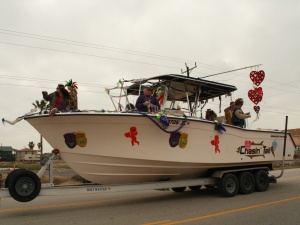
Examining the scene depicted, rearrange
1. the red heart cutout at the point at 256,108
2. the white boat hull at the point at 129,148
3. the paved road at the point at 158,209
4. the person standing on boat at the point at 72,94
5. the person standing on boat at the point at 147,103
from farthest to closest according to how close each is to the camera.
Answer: the red heart cutout at the point at 256,108, the person standing on boat at the point at 147,103, the person standing on boat at the point at 72,94, the white boat hull at the point at 129,148, the paved road at the point at 158,209

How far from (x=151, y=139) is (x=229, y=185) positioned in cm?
325

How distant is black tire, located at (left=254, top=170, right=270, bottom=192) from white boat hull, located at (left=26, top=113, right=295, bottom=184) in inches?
71.4

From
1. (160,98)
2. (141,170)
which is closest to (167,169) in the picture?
(141,170)

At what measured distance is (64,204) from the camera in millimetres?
8383

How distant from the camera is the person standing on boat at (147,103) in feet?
26.9

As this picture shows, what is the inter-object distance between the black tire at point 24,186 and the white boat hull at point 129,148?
3.29 ft

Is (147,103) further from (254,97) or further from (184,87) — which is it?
(254,97)

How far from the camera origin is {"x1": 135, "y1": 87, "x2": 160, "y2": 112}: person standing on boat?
8188 millimetres

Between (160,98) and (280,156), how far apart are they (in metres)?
5.06

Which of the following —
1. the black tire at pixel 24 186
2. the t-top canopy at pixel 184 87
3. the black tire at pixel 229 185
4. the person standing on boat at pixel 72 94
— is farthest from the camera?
the black tire at pixel 229 185

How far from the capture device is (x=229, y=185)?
31.7 ft

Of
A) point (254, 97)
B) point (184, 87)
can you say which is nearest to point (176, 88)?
point (184, 87)

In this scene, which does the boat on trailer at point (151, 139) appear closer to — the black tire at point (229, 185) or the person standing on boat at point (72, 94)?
the black tire at point (229, 185)

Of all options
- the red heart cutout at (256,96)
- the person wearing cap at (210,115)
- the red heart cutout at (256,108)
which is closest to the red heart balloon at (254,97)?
the red heart cutout at (256,96)
